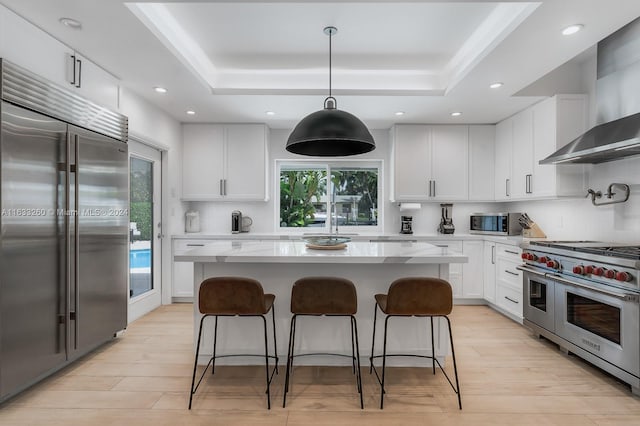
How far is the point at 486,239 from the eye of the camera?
14.7 feet

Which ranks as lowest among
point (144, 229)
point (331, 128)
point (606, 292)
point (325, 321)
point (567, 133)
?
point (325, 321)

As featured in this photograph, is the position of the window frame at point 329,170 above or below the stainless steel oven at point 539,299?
above

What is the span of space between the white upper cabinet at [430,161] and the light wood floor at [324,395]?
2.32 meters

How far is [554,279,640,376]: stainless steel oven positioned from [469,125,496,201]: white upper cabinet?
211cm

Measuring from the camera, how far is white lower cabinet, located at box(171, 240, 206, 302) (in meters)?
4.54

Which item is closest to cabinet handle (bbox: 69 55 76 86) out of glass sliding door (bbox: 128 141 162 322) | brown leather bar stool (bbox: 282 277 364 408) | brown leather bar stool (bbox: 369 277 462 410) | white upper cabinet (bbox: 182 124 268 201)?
glass sliding door (bbox: 128 141 162 322)

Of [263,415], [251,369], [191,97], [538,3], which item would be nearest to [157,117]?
[191,97]

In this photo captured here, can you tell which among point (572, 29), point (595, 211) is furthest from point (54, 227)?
point (595, 211)

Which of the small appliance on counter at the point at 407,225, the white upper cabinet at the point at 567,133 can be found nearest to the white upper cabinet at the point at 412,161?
the small appliance on counter at the point at 407,225

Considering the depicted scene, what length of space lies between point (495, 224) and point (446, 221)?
0.71 m

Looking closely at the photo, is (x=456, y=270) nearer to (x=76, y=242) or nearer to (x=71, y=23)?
(x=76, y=242)

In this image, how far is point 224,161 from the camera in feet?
15.9

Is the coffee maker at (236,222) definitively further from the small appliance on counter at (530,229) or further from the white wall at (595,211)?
the white wall at (595,211)

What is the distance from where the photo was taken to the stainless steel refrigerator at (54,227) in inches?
82.8
